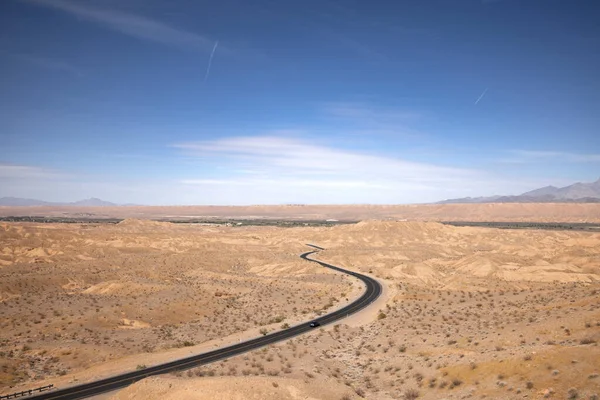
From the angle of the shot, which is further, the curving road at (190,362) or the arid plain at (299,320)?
the curving road at (190,362)

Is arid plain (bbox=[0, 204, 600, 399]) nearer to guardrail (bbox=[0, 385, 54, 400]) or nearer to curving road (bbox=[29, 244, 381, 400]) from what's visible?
guardrail (bbox=[0, 385, 54, 400])

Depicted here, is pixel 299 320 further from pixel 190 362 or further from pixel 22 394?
pixel 22 394

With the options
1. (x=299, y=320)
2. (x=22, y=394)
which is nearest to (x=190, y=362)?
(x=22, y=394)

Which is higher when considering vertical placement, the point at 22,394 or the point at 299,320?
the point at 22,394

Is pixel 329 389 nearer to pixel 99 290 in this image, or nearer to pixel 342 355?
pixel 342 355

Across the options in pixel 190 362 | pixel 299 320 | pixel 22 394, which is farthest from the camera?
pixel 299 320

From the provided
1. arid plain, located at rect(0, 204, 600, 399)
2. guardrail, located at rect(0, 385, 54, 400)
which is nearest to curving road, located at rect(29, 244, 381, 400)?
guardrail, located at rect(0, 385, 54, 400)

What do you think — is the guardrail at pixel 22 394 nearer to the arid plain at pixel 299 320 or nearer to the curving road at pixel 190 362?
the curving road at pixel 190 362

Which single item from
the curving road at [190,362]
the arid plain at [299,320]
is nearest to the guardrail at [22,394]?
the curving road at [190,362]

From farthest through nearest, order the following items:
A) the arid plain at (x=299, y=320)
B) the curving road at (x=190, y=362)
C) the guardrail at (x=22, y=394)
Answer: the curving road at (x=190, y=362) → the guardrail at (x=22, y=394) → the arid plain at (x=299, y=320)
